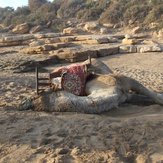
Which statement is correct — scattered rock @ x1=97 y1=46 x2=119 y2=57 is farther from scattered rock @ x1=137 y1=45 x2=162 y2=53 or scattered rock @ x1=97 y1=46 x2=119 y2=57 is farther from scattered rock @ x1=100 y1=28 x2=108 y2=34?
scattered rock @ x1=100 y1=28 x2=108 y2=34

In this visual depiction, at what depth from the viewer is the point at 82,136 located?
4.91 m

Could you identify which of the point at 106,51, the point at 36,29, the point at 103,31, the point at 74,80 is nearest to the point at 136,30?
the point at 103,31

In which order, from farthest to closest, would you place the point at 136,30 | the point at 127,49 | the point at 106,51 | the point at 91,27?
the point at 91,27 < the point at 136,30 < the point at 127,49 < the point at 106,51

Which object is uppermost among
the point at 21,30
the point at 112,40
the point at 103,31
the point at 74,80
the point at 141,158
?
the point at 74,80

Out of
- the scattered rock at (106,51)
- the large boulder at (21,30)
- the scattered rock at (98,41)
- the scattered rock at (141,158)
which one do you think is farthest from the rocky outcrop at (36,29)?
the scattered rock at (141,158)

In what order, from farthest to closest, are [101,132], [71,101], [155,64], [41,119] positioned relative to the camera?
[155,64] < [71,101] < [41,119] < [101,132]

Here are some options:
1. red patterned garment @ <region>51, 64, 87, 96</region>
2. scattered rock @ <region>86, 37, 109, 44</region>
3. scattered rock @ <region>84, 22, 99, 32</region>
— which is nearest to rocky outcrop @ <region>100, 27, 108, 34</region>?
scattered rock @ <region>84, 22, 99, 32</region>

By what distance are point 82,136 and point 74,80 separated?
1.80 meters

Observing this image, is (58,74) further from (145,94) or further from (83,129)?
(83,129)

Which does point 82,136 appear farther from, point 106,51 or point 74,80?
point 106,51

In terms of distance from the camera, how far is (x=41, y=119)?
559 centimetres

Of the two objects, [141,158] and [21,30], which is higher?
[141,158]

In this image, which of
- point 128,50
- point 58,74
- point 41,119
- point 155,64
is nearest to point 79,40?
point 128,50

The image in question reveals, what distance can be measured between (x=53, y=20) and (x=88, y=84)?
69.5ft
